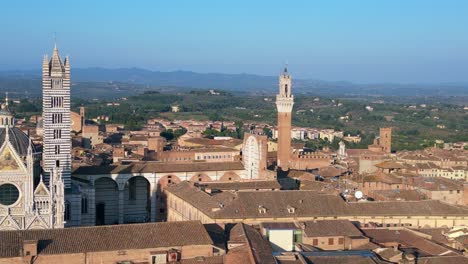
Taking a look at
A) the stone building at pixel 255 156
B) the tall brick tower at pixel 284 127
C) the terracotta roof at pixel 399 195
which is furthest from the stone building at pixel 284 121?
the terracotta roof at pixel 399 195

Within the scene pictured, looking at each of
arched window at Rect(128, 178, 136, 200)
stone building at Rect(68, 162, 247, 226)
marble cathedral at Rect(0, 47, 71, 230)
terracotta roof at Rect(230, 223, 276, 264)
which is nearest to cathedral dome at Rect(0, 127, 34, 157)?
marble cathedral at Rect(0, 47, 71, 230)

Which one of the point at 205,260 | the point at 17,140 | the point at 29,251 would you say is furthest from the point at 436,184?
the point at 29,251

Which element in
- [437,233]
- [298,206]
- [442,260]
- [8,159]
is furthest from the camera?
[298,206]

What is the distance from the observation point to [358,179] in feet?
190

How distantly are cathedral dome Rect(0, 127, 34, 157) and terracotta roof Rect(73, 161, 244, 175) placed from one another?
997cm

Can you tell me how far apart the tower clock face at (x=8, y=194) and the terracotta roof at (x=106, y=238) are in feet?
31.3

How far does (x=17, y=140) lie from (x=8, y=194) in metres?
3.11

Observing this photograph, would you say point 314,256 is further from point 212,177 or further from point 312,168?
point 312,168

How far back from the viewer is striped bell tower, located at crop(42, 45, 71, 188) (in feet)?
152

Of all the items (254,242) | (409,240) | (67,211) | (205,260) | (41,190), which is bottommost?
(67,211)

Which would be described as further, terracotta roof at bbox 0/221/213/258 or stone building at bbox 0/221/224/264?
terracotta roof at bbox 0/221/213/258

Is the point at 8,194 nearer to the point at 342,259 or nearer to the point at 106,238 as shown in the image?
the point at 106,238

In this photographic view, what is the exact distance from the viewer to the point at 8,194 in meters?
41.4

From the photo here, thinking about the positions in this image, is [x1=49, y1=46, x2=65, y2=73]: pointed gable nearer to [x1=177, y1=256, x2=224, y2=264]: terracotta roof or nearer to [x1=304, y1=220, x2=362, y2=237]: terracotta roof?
[x1=304, y1=220, x2=362, y2=237]: terracotta roof
